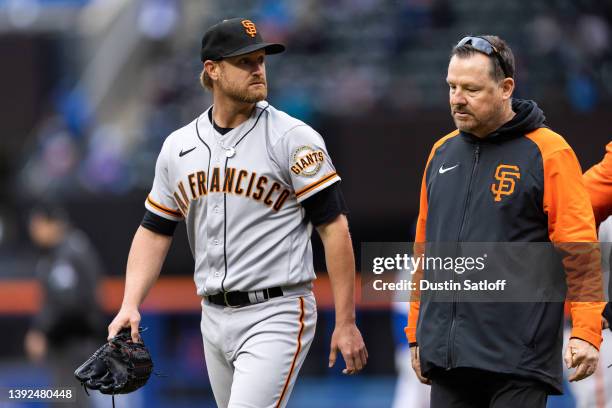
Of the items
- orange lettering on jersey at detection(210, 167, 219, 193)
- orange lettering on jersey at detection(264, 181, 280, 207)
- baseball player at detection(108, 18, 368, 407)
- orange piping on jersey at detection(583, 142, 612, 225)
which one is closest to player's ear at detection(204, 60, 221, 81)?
baseball player at detection(108, 18, 368, 407)

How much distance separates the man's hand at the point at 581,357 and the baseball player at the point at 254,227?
832mm

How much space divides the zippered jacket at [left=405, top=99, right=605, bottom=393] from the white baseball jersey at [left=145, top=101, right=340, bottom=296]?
0.60 metres

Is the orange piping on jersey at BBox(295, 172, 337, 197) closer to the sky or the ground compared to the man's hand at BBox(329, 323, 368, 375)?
closer to the sky

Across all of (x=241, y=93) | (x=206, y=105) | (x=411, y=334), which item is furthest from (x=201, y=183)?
(x=206, y=105)

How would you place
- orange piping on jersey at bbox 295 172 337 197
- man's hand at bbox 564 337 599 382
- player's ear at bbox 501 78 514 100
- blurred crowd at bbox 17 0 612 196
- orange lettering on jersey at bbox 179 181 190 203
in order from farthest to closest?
blurred crowd at bbox 17 0 612 196 → orange lettering on jersey at bbox 179 181 190 203 → orange piping on jersey at bbox 295 172 337 197 → player's ear at bbox 501 78 514 100 → man's hand at bbox 564 337 599 382

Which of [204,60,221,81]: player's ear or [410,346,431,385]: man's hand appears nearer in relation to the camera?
[410,346,431,385]: man's hand

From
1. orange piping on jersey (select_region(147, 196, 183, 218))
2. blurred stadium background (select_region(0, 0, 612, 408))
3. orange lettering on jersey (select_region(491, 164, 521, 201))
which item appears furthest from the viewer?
blurred stadium background (select_region(0, 0, 612, 408))

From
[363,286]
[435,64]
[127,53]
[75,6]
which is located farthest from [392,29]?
[363,286]

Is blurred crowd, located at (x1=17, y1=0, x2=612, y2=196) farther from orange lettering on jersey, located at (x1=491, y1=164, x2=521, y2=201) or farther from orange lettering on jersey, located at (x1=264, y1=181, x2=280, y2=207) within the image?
orange lettering on jersey, located at (x1=491, y1=164, x2=521, y2=201)

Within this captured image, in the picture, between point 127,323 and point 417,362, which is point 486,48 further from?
point 127,323

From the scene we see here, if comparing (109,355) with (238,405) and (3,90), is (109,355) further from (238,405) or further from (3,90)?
(3,90)

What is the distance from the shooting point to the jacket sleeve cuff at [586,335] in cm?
398

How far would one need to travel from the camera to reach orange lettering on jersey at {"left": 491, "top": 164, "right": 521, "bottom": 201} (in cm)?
412

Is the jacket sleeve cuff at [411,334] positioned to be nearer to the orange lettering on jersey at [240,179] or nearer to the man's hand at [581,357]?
the man's hand at [581,357]
